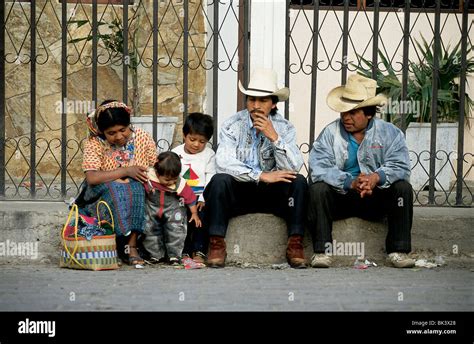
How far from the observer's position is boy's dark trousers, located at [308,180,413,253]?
25.4 feet

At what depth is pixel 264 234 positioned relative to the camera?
809 centimetres

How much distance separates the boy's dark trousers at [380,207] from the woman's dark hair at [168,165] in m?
0.96

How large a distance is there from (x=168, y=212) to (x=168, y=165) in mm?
372

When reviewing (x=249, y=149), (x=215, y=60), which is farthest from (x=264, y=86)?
(x=215, y=60)

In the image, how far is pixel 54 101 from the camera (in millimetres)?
11367

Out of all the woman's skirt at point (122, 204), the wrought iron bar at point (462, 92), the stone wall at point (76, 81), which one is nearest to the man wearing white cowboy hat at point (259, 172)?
the woman's skirt at point (122, 204)

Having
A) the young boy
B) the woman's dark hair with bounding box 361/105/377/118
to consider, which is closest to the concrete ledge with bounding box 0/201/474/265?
the young boy

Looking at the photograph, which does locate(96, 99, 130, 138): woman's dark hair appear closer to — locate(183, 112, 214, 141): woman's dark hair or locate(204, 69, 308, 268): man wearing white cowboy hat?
locate(183, 112, 214, 141): woman's dark hair

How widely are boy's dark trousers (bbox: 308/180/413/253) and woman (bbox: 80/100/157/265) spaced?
1.21m

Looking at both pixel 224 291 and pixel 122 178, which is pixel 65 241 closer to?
pixel 122 178

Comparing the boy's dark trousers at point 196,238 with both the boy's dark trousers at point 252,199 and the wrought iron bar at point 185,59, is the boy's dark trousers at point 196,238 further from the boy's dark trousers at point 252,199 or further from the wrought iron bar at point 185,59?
the wrought iron bar at point 185,59
